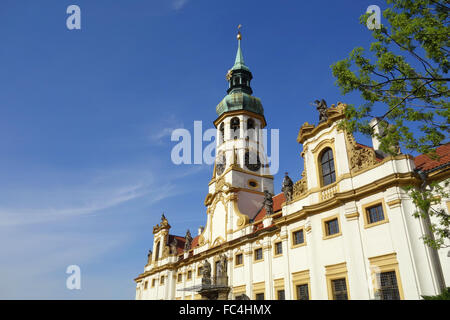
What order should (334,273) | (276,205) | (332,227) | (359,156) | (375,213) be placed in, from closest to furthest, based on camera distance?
(375,213) < (334,273) < (359,156) < (332,227) < (276,205)

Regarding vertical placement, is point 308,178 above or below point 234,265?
above

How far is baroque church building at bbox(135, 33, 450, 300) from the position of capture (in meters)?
16.1

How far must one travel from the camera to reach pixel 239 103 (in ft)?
136

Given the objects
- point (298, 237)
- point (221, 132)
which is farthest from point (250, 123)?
point (298, 237)

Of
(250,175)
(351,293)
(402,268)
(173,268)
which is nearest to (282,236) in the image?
(351,293)

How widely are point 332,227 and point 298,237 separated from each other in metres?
3.02

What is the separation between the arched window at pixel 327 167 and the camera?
70.6 ft

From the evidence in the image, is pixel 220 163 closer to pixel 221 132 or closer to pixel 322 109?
Answer: pixel 221 132

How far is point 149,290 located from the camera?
144ft

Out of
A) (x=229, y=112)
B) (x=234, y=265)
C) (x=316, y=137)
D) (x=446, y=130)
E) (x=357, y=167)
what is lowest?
(x=234, y=265)

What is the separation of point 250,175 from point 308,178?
14.3 meters

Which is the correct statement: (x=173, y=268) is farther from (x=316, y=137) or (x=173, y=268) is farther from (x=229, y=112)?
(x=316, y=137)

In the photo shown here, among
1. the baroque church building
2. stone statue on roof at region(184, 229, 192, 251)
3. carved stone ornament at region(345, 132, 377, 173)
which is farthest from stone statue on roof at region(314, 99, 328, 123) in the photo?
stone statue on roof at region(184, 229, 192, 251)

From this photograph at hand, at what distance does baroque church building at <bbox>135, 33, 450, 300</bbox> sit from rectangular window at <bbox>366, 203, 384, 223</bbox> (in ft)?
0.18
